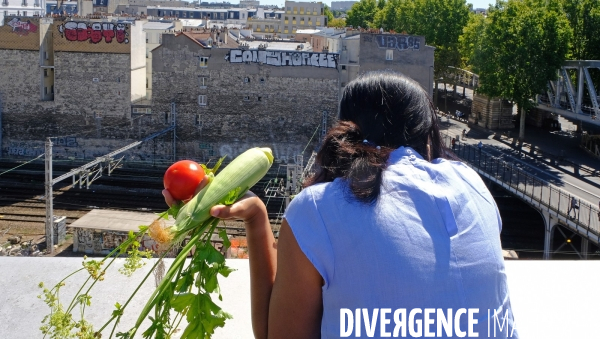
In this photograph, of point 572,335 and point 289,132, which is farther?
point 289,132

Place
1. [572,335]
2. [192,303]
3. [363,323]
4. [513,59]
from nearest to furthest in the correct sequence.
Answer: [363,323], [192,303], [572,335], [513,59]

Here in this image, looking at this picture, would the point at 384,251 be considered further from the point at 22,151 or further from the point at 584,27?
the point at 22,151

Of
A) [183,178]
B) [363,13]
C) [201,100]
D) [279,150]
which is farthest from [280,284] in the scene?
[363,13]

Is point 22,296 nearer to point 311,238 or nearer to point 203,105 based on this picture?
point 311,238

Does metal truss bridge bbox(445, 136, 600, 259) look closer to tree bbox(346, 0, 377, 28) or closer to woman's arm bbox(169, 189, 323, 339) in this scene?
woman's arm bbox(169, 189, 323, 339)

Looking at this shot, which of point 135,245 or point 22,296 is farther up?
point 135,245

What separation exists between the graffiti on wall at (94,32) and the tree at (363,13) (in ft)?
112

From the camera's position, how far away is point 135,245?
1992 millimetres

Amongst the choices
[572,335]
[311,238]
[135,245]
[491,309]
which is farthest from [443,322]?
[572,335]

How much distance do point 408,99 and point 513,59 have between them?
97.7ft

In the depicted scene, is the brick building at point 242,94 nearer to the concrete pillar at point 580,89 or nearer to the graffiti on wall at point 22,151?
the graffiti on wall at point 22,151

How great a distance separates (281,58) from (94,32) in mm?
8302

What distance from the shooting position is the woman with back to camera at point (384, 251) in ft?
5.51

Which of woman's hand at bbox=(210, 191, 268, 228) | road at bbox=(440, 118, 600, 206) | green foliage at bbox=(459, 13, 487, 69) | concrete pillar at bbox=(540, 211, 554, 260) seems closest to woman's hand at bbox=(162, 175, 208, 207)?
woman's hand at bbox=(210, 191, 268, 228)
